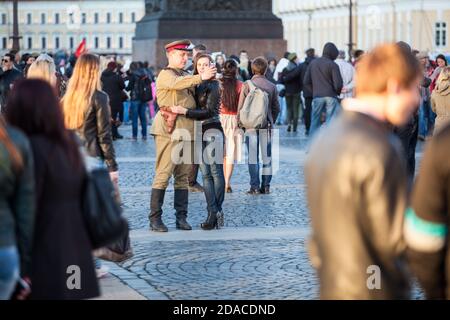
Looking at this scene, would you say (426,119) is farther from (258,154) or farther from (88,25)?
(88,25)

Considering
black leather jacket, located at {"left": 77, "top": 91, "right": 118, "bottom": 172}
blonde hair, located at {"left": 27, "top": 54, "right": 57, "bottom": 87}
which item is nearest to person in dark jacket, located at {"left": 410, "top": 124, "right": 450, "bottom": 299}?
black leather jacket, located at {"left": 77, "top": 91, "right": 118, "bottom": 172}

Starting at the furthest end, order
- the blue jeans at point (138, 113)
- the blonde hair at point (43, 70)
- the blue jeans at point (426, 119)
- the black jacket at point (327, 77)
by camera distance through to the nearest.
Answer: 1. the blue jeans at point (138, 113)
2. the blue jeans at point (426, 119)
3. the black jacket at point (327, 77)
4. the blonde hair at point (43, 70)

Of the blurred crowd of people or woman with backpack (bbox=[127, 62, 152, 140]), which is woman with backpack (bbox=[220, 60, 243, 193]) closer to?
the blurred crowd of people

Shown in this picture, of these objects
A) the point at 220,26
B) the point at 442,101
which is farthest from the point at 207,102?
the point at 220,26

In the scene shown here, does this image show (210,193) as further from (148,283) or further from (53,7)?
(53,7)

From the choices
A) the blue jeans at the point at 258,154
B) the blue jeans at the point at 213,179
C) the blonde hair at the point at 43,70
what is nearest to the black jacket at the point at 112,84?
the blue jeans at the point at 258,154

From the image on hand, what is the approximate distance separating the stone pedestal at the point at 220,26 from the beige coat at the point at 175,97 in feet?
66.8

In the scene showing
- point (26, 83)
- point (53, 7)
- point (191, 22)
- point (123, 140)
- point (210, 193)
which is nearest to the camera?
point (26, 83)

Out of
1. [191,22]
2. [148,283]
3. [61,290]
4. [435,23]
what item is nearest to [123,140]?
[191,22]

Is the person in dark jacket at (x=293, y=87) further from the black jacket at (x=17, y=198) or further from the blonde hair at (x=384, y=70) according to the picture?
the blonde hair at (x=384, y=70)

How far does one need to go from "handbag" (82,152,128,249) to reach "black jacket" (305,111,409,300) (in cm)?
125

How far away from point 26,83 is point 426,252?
188cm

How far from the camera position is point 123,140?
27484mm

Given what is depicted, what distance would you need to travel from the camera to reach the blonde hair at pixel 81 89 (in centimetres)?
990
